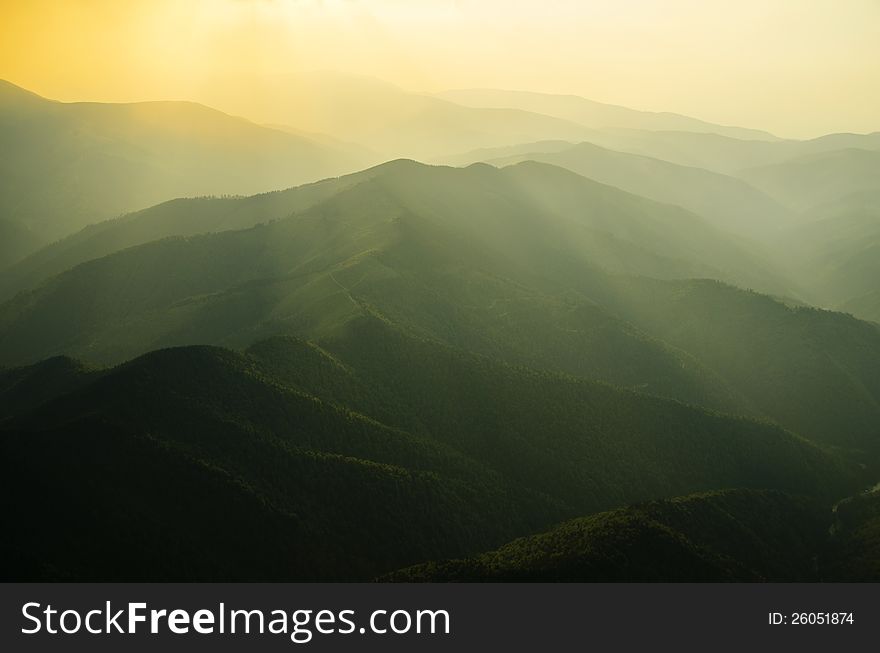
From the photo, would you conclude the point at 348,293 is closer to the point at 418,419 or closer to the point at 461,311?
the point at 461,311

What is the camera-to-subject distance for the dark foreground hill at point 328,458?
69.4 meters

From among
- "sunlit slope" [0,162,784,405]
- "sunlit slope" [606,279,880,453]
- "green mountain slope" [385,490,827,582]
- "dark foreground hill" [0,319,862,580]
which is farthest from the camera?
"sunlit slope" [0,162,784,405]

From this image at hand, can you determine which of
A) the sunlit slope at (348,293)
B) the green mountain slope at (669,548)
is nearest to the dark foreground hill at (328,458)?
the green mountain slope at (669,548)

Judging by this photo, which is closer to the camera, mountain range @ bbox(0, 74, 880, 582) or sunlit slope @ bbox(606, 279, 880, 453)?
mountain range @ bbox(0, 74, 880, 582)

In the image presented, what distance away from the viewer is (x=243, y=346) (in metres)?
123

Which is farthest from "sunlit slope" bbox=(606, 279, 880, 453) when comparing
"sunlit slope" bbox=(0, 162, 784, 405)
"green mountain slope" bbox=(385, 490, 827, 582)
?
"green mountain slope" bbox=(385, 490, 827, 582)

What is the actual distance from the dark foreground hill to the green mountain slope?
11582 millimetres

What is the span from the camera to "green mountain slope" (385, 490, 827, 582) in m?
65.8

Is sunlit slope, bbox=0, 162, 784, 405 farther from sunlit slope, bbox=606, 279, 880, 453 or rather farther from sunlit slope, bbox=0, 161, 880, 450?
sunlit slope, bbox=606, 279, 880, 453

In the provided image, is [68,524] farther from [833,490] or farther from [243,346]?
[833,490]

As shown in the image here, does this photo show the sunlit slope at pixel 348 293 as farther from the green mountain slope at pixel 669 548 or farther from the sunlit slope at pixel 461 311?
the green mountain slope at pixel 669 548

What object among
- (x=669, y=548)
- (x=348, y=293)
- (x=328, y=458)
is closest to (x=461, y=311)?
(x=348, y=293)

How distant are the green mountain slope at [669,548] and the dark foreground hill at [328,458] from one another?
38.0 ft

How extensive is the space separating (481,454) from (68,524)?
5228 centimetres
